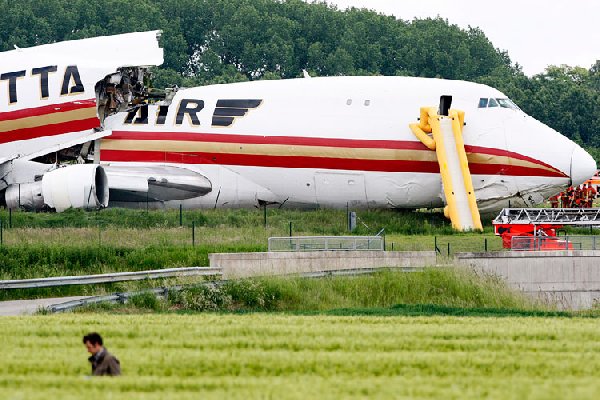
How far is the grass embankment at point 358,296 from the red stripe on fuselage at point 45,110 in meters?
18.1

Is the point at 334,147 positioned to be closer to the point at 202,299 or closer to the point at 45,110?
the point at 45,110

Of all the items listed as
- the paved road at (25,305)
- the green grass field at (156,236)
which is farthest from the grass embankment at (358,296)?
the green grass field at (156,236)

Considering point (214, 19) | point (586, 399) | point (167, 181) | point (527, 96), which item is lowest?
point (586, 399)

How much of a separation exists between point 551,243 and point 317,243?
659 cm

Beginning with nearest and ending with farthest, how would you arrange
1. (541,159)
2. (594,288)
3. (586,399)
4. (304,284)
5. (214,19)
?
(586,399) → (304,284) → (594,288) → (541,159) → (214,19)

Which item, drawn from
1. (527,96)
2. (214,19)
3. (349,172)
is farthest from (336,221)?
(214,19)

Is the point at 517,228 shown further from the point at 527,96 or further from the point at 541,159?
the point at 527,96

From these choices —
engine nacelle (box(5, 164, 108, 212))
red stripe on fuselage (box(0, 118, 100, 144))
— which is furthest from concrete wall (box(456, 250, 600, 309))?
red stripe on fuselage (box(0, 118, 100, 144))

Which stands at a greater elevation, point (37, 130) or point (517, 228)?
point (37, 130)

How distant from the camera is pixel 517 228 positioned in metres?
46.6

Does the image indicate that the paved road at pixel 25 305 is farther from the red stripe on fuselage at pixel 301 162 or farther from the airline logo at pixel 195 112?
the airline logo at pixel 195 112

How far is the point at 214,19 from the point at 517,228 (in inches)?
3455

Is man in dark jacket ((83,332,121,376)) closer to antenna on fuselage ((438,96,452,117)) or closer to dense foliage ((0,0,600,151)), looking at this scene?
antenna on fuselage ((438,96,452,117))

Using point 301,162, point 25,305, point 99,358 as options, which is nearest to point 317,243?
point 25,305
